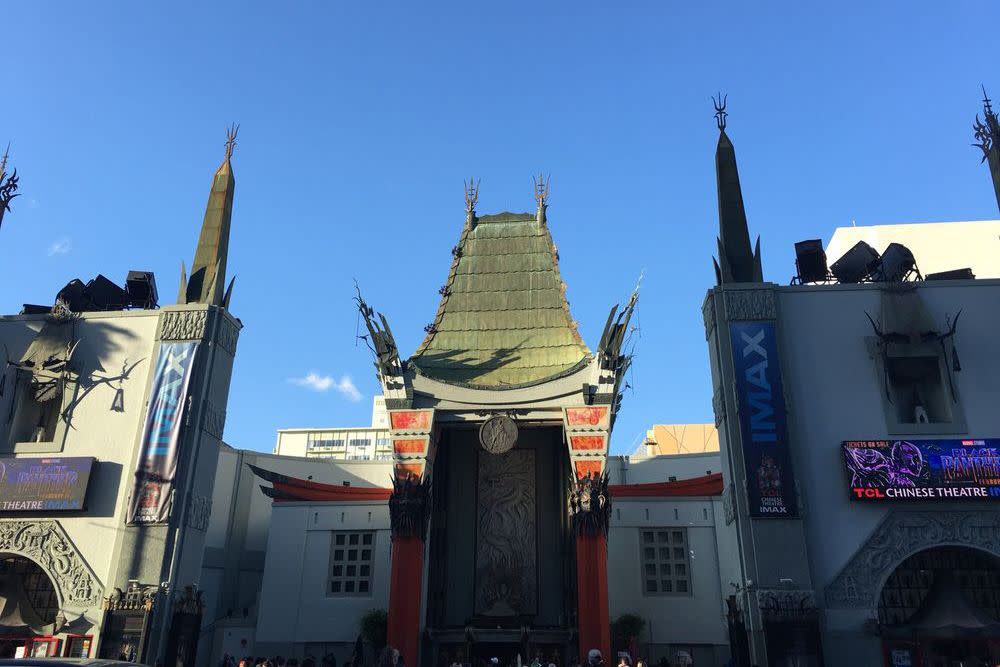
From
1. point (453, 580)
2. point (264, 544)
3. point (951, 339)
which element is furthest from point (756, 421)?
point (264, 544)

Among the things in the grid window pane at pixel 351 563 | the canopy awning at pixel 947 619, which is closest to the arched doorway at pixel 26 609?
the grid window pane at pixel 351 563

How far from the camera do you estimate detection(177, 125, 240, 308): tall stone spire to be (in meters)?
21.5

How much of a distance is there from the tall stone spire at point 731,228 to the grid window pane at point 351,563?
15884 mm

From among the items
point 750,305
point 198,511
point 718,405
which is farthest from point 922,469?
point 198,511

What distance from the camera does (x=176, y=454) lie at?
19.2 meters

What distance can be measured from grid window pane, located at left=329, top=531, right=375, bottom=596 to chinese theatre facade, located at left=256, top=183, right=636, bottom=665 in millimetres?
1341

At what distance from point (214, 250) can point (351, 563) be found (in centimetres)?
1246

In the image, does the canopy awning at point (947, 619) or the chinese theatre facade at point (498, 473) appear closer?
the canopy awning at point (947, 619)

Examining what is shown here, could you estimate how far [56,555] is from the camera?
1864cm

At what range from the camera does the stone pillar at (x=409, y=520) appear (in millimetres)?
23922

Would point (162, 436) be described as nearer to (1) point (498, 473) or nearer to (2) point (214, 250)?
(2) point (214, 250)

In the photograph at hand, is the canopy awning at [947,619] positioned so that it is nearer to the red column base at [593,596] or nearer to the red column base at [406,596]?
the red column base at [593,596]

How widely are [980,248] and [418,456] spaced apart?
28.6m

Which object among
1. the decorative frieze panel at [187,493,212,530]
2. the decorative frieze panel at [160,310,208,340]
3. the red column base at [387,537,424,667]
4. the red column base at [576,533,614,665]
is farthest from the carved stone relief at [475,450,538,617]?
the decorative frieze panel at [160,310,208,340]
